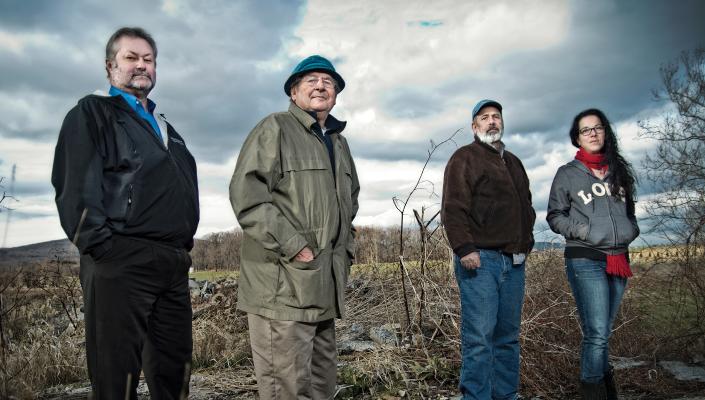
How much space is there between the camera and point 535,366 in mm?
5176

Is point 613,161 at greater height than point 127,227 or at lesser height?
greater

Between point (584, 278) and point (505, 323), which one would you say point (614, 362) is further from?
point (505, 323)

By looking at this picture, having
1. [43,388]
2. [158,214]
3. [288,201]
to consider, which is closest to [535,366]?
[288,201]

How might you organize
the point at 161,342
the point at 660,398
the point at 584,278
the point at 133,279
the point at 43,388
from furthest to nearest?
the point at 43,388, the point at 660,398, the point at 584,278, the point at 161,342, the point at 133,279

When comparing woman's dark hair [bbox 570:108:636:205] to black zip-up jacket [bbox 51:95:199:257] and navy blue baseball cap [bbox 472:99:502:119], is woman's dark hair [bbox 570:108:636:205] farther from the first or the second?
black zip-up jacket [bbox 51:95:199:257]

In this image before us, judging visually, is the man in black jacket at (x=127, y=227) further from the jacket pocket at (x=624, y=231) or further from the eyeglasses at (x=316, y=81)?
the jacket pocket at (x=624, y=231)

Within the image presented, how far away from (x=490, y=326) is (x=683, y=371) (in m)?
3.30

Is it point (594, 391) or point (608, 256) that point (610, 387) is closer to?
point (594, 391)

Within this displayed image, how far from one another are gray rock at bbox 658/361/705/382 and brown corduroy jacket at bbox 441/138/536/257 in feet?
9.40

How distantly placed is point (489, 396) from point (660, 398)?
89.8 inches

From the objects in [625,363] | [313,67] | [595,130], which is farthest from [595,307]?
[313,67]

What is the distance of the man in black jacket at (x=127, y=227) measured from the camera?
266 centimetres

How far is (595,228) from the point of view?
4168 millimetres

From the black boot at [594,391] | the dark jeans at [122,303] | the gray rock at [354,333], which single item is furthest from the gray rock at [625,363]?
the dark jeans at [122,303]
